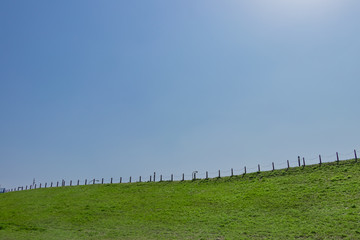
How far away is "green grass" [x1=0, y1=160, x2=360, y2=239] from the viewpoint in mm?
24750

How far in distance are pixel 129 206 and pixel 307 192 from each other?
23.9 metres

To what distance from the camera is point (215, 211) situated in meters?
32.7

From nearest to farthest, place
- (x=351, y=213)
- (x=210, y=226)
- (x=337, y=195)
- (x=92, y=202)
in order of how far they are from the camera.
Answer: (x=351, y=213) → (x=210, y=226) → (x=337, y=195) → (x=92, y=202)

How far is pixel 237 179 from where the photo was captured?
49.4 metres

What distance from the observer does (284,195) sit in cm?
3478

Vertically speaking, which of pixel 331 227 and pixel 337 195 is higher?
pixel 337 195

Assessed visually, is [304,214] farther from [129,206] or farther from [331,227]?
[129,206]

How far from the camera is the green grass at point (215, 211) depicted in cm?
2475

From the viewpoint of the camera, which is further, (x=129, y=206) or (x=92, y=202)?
(x=92, y=202)

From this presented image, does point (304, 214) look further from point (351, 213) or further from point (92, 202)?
point (92, 202)

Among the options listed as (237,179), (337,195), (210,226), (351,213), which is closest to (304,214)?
(351,213)

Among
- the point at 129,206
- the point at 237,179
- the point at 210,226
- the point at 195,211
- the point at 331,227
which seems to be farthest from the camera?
the point at 237,179

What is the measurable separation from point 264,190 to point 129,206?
19369mm

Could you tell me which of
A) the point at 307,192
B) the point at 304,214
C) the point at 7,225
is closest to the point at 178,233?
the point at 304,214
